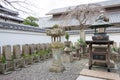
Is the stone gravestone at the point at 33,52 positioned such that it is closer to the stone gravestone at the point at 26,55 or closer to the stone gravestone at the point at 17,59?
the stone gravestone at the point at 26,55

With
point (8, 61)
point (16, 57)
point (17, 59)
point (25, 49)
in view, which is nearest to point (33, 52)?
point (25, 49)

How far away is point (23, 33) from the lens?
714 cm

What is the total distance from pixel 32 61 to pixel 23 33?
8.34 feet

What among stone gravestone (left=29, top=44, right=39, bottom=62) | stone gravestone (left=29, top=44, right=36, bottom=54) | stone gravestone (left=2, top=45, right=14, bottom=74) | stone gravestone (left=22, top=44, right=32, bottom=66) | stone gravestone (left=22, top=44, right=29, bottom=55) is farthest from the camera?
stone gravestone (left=29, top=44, right=36, bottom=54)

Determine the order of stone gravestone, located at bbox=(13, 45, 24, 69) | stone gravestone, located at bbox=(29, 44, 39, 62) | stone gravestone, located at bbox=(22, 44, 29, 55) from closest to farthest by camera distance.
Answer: stone gravestone, located at bbox=(13, 45, 24, 69) < stone gravestone, located at bbox=(22, 44, 29, 55) < stone gravestone, located at bbox=(29, 44, 39, 62)

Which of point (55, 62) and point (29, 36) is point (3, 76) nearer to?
point (55, 62)

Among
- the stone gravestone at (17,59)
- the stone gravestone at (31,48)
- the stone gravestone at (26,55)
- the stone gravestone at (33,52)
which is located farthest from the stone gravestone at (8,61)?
the stone gravestone at (31,48)

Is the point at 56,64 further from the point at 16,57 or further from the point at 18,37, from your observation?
the point at 18,37

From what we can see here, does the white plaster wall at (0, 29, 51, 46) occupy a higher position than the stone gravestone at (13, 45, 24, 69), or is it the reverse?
the white plaster wall at (0, 29, 51, 46)

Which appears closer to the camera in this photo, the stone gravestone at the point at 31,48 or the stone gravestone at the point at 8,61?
→ the stone gravestone at the point at 8,61

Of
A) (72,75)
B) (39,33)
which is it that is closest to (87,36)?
(39,33)

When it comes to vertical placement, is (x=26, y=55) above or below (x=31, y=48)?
below

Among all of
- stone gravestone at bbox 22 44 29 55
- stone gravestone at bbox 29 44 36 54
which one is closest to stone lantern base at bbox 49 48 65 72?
stone gravestone at bbox 22 44 29 55

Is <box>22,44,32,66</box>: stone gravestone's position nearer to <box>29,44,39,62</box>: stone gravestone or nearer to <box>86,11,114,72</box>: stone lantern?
<box>29,44,39,62</box>: stone gravestone
